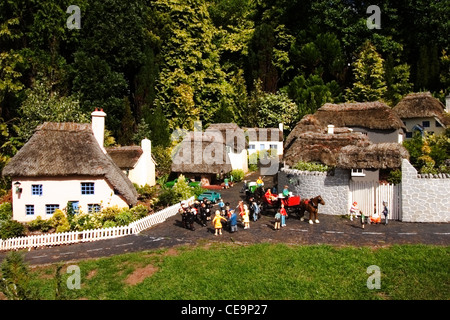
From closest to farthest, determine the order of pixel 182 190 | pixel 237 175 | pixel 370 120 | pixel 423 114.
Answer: pixel 182 190
pixel 370 120
pixel 237 175
pixel 423 114

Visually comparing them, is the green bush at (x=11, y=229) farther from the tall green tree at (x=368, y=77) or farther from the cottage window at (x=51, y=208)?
the tall green tree at (x=368, y=77)

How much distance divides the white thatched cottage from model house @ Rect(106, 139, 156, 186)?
6303 millimetres

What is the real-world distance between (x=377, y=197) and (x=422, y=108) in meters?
19.5

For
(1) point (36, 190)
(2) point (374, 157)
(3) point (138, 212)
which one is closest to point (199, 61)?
(3) point (138, 212)

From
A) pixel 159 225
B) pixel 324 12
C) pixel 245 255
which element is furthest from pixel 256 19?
pixel 245 255

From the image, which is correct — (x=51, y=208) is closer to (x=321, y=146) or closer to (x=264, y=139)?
(x=321, y=146)

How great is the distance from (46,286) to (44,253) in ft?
14.0

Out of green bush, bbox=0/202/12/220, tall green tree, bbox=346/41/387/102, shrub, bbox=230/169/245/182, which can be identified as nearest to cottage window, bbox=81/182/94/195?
green bush, bbox=0/202/12/220

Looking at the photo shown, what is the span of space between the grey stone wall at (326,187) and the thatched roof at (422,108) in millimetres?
18701

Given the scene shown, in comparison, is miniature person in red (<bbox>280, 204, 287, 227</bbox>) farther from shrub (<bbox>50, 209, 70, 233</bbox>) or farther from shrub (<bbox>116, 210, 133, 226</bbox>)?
shrub (<bbox>50, 209, 70, 233</bbox>)

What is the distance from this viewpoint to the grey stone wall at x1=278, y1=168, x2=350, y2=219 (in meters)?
20.1

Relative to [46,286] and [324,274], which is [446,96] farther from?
[46,286]

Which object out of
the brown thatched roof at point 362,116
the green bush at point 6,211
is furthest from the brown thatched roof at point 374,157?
the green bush at point 6,211

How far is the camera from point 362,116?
31.7 metres
